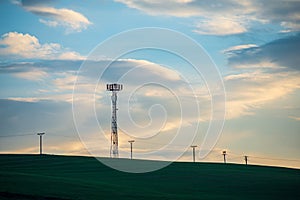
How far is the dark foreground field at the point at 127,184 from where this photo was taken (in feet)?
124

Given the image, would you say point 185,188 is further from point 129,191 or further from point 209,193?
point 129,191

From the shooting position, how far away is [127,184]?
49.4 m

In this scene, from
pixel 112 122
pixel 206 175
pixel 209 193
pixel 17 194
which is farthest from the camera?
pixel 112 122

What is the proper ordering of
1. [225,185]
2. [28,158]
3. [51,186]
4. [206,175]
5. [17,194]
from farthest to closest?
[28,158] < [206,175] < [225,185] < [51,186] < [17,194]

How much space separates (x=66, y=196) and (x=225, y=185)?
22.5 meters

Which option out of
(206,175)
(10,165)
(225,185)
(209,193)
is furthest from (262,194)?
(10,165)

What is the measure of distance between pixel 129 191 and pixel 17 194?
32.8 feet

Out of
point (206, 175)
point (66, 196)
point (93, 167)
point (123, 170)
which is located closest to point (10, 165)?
point (93, 167)

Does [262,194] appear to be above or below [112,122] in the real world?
below

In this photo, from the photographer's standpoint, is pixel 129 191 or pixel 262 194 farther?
pixel 262 194

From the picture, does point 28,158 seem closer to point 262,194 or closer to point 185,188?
point 185,188

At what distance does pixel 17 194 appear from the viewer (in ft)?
115

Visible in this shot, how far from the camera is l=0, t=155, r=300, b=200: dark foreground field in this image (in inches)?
1492

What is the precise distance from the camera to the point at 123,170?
66750mm
